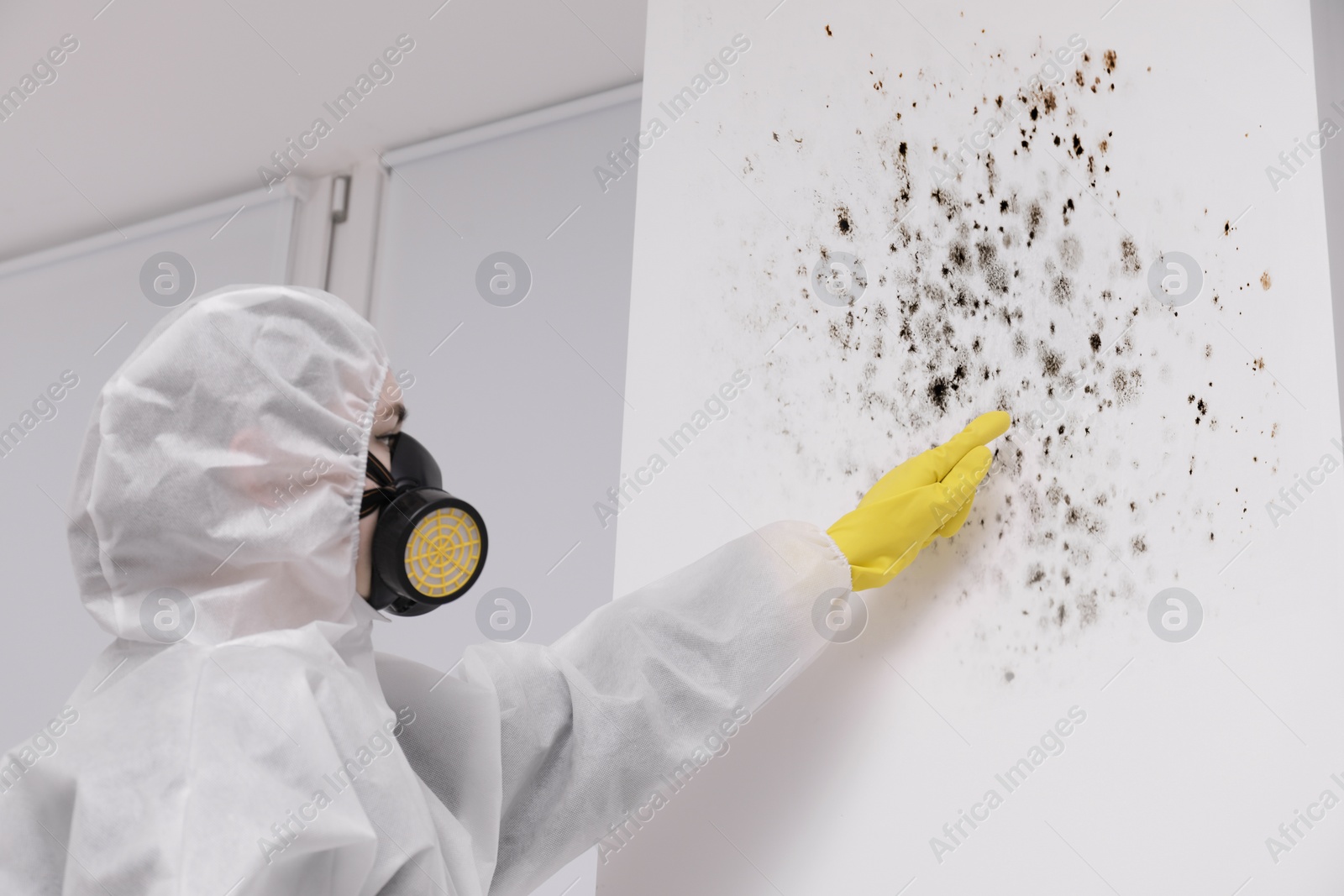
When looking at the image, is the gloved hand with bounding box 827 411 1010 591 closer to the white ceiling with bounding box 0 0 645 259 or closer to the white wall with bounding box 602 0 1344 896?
the white wall with bounding box 602 0 1344 896

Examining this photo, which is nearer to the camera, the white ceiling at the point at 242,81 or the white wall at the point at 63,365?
the white ceiling at the point at 242,81

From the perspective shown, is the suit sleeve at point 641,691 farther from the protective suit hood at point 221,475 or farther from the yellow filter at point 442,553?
the protective suit hood at point 221,475

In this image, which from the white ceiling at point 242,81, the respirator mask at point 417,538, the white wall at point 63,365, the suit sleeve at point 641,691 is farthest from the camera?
the white wall at point 63,365

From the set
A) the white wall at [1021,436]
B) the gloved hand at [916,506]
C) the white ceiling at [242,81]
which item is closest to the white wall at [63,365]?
the white ceiling at [242,81]

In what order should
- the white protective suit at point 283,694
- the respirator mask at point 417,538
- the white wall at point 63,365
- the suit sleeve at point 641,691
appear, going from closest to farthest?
the white protective suit at point 283,694, the respirator mask at point 417,538, the suit sleeve at point 641,691, the white wall at point 63,365

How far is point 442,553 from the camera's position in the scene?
843mm

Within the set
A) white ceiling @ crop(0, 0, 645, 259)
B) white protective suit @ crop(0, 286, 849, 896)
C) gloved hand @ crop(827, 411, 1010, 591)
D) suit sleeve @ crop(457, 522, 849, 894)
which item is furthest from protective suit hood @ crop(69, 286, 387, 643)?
white ceiling @ crop(0, 0, 645, 259)

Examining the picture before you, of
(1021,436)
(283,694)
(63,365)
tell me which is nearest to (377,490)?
(283,694)

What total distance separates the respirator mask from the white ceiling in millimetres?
1540

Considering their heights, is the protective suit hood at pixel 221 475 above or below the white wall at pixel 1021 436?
above

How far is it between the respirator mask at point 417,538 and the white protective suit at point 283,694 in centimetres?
3

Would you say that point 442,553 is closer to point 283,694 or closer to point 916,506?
point 283,694

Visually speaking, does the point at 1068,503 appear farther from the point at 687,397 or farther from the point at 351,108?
the point at 351,108

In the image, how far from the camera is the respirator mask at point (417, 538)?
2.72 feet
